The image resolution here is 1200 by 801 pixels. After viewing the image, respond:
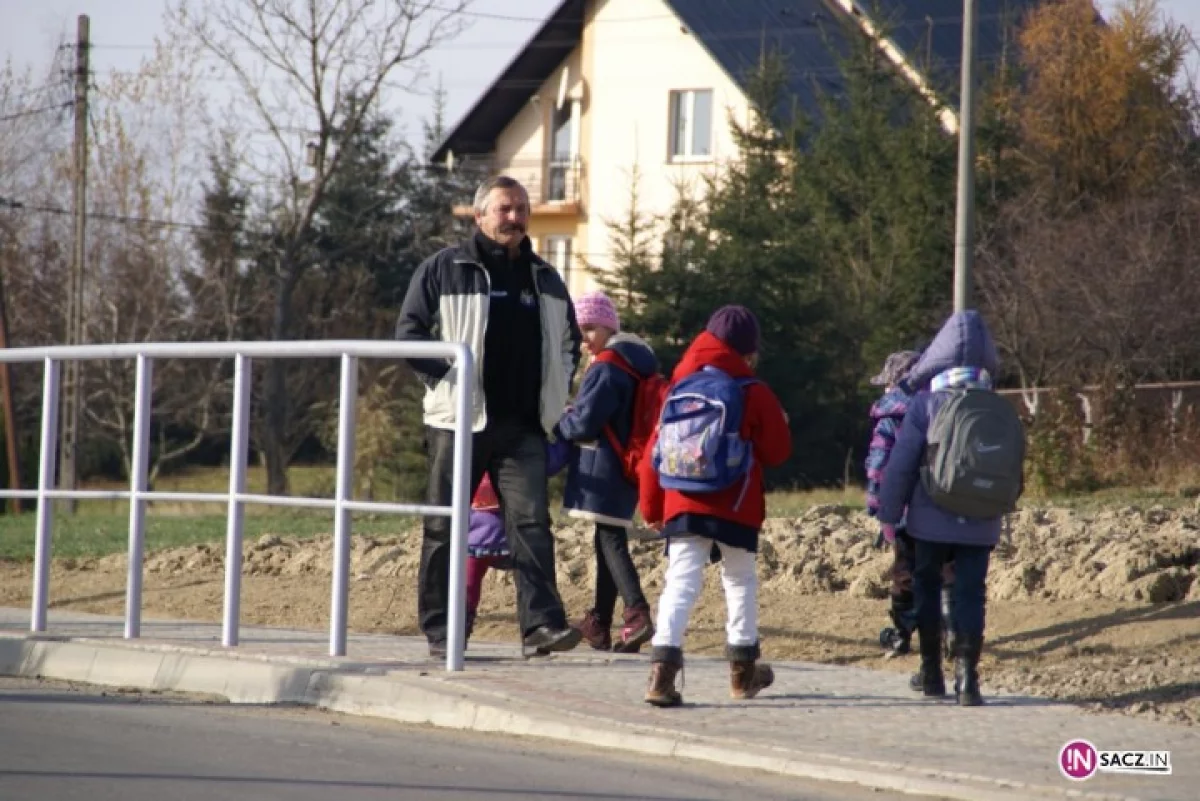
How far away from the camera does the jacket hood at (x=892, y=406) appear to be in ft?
31.4

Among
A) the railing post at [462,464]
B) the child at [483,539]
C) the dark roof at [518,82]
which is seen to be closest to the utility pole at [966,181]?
the child at [483,539]

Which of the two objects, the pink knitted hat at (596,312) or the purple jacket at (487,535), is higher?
the pink knitted hat at (596,312)

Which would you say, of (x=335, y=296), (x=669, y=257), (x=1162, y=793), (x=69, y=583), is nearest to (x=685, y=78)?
(x=335, y=296)

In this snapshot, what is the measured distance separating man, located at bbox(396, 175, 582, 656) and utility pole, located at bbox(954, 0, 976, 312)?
488 inches

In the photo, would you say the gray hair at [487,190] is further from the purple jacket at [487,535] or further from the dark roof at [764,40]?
the dark roof at [764,40]

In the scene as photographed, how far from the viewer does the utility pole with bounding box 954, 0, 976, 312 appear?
67.5ft

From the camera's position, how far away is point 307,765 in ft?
21.4

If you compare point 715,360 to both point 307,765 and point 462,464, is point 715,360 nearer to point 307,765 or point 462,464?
point 462,464

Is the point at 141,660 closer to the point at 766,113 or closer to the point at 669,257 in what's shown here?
the point at 669,257

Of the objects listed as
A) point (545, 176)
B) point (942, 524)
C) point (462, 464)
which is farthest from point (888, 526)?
point (545, 176)

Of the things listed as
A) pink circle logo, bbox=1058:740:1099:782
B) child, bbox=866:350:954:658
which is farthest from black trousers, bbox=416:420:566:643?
pink circle logo, bbox=1058:740:1099:782

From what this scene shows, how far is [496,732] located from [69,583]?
7.42 meters

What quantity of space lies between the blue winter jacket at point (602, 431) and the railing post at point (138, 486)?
2072 mm

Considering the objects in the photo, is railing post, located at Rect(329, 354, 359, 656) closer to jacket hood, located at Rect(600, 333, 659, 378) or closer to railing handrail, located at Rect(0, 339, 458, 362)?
railing handrail, located at Rect(0, 339, 458, 362)
